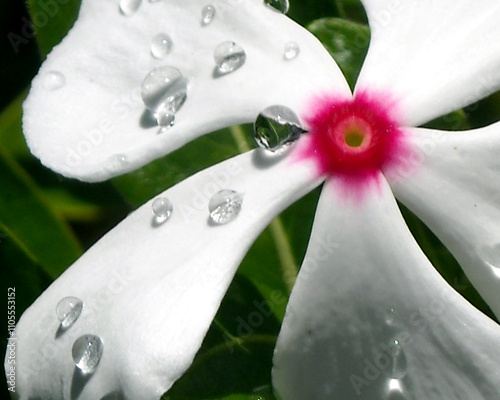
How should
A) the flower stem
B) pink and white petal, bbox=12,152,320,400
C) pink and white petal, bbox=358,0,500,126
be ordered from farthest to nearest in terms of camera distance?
the flower stem, pink and white petal, bbox=358,0,500,126, pink and white petal, bbox=12,152,320,400

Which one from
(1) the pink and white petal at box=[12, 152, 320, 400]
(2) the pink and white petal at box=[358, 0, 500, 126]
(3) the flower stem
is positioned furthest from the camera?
(3) the flower stem

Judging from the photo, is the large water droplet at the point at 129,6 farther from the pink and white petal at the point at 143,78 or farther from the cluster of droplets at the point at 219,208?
the cluster of droplets at the point at 219,208

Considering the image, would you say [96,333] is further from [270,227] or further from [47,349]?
[270,227]

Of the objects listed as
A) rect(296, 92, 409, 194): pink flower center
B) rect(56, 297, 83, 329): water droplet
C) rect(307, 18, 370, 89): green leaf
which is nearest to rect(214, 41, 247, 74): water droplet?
rect(296, 92, 409, 194): pink flower center

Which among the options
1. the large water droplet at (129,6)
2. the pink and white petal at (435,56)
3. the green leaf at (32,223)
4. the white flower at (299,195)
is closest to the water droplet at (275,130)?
the white flower at (299,195)

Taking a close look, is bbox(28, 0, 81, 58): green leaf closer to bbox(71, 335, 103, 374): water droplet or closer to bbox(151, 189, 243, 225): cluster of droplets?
bbox(151, 189, 243, 225): cluster of droplets

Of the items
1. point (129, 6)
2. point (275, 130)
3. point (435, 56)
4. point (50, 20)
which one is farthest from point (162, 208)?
point (50, 20)

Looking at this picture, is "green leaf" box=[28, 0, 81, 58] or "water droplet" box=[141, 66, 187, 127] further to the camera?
"green leaf" box=[28, 0, 81, 58]
